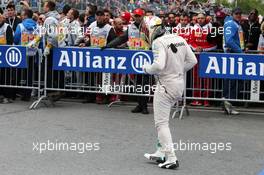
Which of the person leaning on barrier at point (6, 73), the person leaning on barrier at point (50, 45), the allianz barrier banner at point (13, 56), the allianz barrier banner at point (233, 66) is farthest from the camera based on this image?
the person leaning on barrier at point (6, 73)

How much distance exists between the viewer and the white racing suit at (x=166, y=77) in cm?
734

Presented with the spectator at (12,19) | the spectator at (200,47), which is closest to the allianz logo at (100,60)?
the spectator at (200,47)

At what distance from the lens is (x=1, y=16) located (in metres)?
12.9

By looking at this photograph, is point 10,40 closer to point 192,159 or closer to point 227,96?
point 227,96

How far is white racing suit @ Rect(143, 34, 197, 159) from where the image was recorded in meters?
7.34

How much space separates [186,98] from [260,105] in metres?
2.17

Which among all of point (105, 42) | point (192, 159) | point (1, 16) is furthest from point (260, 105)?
point (1, 16)

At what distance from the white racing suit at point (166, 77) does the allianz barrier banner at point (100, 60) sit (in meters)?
3.79

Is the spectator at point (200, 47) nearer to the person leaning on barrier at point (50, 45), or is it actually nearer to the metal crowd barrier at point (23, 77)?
the person leaning on barrier at point (50, 45)

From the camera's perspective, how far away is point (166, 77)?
7500 millimetres

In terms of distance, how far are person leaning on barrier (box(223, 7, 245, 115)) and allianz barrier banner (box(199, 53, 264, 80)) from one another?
49 centimetres

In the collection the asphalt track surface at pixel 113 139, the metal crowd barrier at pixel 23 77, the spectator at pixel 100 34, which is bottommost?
the asphalt track surface at pixel 113 139

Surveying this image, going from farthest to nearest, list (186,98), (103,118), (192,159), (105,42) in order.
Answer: (105,42) → (186,98) → (103,118) → (192,159)

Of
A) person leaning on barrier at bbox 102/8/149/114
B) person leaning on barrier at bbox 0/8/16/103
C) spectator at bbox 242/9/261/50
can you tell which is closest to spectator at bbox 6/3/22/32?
person leaning on barrier at bbox 0/8/16/103
